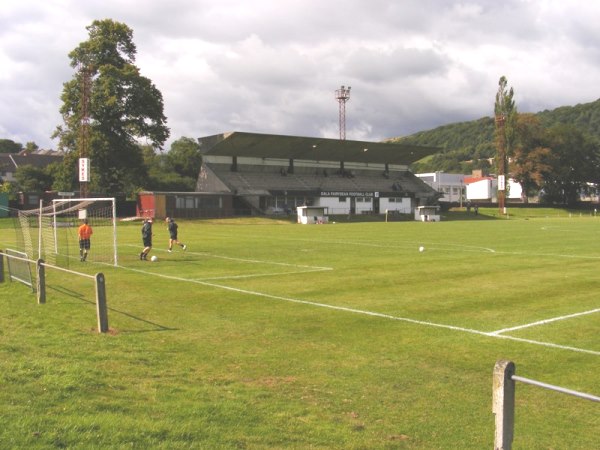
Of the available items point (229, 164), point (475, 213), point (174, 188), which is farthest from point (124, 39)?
point (475, 213)

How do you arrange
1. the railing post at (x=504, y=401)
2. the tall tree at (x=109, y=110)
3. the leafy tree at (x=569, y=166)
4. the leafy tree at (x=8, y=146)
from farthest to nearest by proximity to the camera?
the leafy tree at (x=8, y=146)
the leafy tree at (x=569, y=166)
the tall tree at (x=109, y=110)
the railing post at (x=504, y=401)

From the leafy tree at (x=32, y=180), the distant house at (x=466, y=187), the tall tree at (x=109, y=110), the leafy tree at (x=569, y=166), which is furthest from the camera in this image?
the distant house at (x=466, y=187)

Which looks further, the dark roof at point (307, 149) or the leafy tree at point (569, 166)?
the leafy tree at point (569, 166)

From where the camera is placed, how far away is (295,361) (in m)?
8.88

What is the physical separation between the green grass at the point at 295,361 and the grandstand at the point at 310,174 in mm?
63566

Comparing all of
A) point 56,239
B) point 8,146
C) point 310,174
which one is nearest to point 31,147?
point 8,146

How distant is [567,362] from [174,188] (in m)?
98.1

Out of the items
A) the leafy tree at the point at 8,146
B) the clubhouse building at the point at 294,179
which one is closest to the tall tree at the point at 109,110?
the clubhouse building at the point at 294,179

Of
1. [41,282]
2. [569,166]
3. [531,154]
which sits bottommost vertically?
[41,282]

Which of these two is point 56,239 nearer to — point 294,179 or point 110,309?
point 110,309

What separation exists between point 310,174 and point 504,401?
89.2 meters

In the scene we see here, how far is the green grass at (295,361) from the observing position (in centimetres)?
603

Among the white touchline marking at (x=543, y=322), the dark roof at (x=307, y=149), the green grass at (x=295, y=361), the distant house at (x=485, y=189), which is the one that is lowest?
the white touchline marking at (x=543, y=322)

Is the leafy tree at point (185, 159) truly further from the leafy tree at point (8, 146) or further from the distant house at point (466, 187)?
the leafy tree at point (8, 146)
